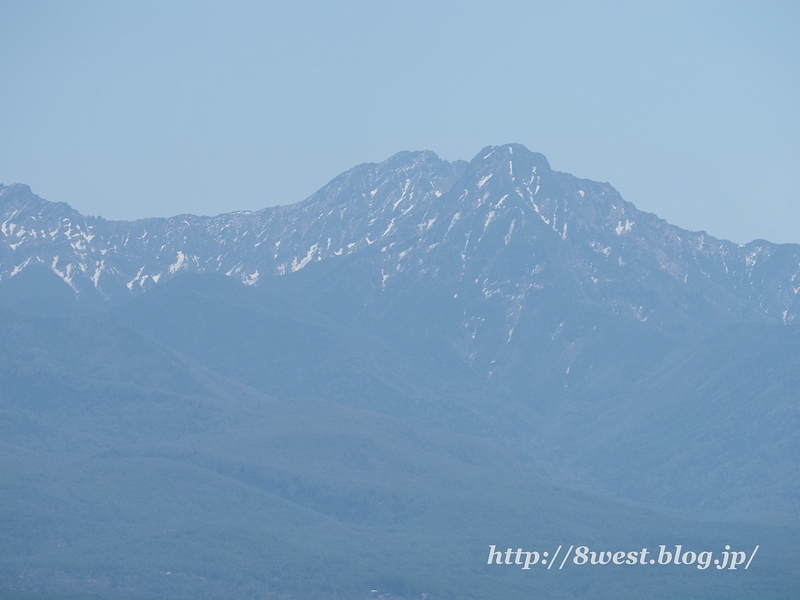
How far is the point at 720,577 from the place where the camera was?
200 meters

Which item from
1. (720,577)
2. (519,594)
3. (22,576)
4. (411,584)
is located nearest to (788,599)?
(720,577)

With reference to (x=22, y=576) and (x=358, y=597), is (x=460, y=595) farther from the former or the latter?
(x=22, y=576)

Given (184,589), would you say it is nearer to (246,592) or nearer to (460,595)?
(246,592)

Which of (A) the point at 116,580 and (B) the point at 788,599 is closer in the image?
(B) the point at 788,599

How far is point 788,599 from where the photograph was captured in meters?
187

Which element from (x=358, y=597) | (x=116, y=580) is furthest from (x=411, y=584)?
(x=116, y=580)

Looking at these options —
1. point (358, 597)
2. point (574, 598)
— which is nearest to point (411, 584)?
point (358, 597)

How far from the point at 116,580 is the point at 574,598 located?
176ft

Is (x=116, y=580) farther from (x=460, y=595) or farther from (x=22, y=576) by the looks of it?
(x=460, y=595)

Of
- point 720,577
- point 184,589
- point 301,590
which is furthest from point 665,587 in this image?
point 184,589

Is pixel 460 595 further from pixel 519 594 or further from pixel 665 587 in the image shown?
pixel 665 587

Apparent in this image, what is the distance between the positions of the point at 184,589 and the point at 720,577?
63.1 meters

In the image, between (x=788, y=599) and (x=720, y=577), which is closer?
(x=788, y=599)

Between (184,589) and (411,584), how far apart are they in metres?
26.7
